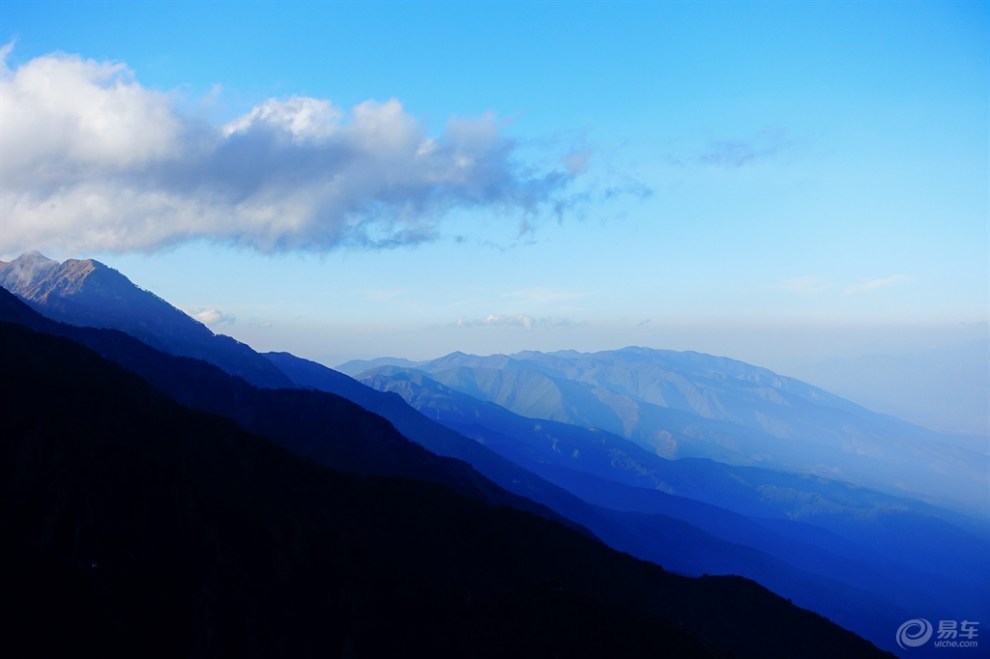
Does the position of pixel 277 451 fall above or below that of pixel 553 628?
above

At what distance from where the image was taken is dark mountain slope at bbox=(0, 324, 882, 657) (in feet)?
198

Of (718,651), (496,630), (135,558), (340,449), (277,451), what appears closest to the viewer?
(135,558)

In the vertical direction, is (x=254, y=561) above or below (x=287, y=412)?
below

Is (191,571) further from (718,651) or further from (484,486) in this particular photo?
(484,486)

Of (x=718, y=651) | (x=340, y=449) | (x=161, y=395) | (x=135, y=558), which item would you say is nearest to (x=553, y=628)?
(x=718, y=651)

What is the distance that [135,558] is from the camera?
65.0m

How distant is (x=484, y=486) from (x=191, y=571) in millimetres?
95755

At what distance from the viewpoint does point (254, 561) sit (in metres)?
73.1

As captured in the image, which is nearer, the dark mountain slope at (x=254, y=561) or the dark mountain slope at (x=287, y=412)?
the dark mountain slope at (x=254, y=561)

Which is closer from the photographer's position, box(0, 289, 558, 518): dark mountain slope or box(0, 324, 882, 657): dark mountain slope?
box(0, 324, 882, 657): dark mountain slope

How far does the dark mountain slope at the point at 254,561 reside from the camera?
60.3 m

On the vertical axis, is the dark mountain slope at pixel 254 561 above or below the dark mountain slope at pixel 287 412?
below

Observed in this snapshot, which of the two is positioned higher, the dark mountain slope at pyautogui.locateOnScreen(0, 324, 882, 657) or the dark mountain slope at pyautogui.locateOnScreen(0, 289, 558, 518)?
the dark mountain slope at pyautogui.locateOnScreen(0, 289, 558, 518)

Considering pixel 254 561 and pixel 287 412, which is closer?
pixel 254 561
